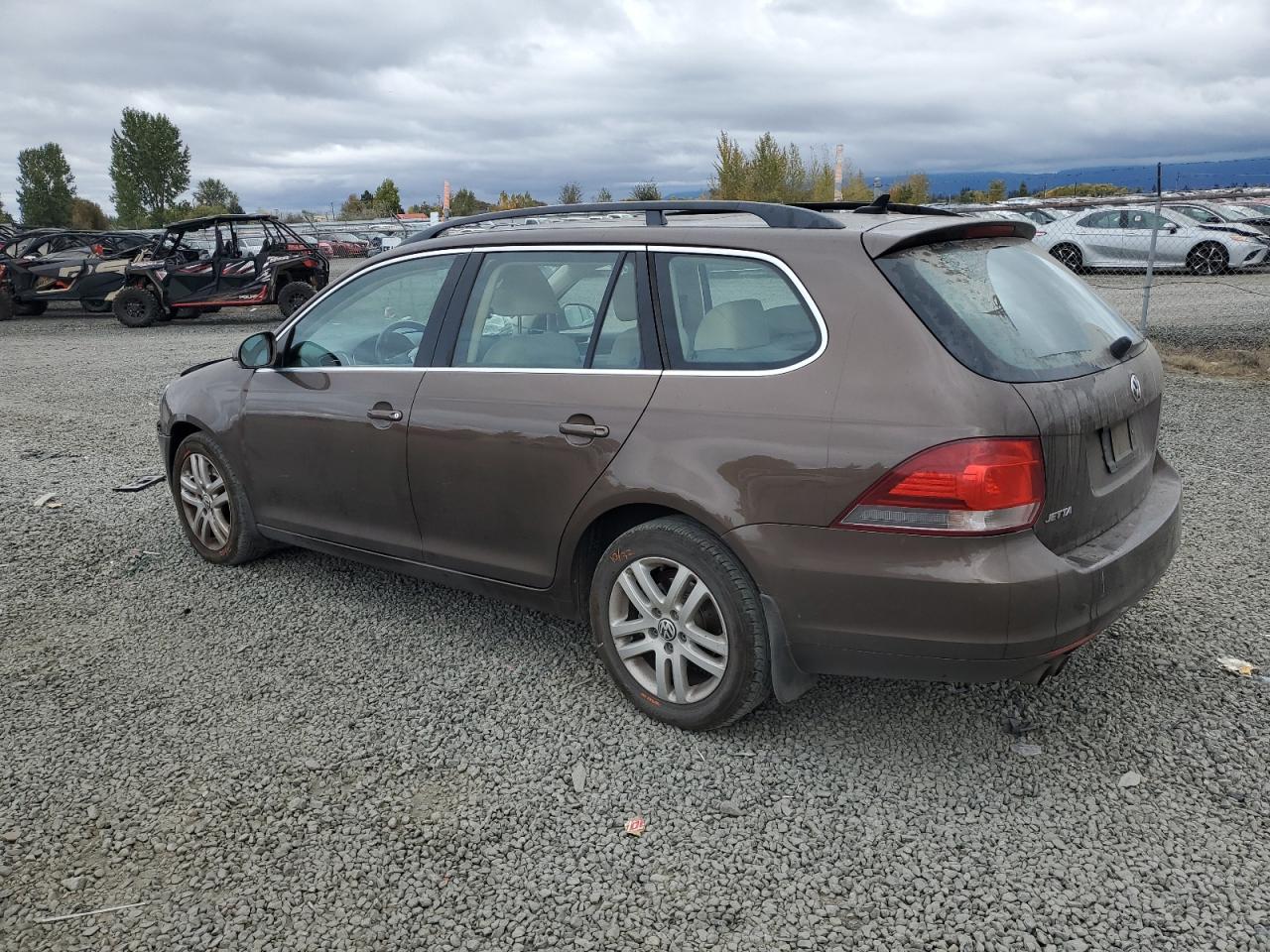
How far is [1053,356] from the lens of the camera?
3158 mm

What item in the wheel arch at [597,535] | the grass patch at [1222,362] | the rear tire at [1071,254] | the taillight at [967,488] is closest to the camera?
the taillight at [967,488]

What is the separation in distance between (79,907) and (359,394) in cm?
218

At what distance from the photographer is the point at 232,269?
1750cm

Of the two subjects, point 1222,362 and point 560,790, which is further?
point 1222,362

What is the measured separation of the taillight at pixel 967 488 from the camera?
2836 mm

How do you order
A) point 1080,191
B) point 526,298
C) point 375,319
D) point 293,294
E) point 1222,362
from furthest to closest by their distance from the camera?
point 1080,191, point 293,294, point 1222,362, point 375,319, point 526,298

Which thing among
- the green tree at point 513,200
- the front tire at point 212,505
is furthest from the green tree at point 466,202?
the front tire at point 212,505

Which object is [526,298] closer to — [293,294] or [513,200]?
[293,294]

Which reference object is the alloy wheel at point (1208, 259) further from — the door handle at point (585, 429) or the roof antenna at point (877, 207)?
the door handle at point (585, 429)

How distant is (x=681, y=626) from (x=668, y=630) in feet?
0.21

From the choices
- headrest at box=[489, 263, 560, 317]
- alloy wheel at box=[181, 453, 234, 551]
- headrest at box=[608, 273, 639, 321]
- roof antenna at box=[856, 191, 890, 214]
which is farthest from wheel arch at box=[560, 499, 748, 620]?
alloy wheel at box=[181, 453, 234, 551]

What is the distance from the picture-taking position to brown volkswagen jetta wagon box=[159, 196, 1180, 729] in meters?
2.91

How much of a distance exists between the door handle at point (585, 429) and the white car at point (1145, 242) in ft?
60.7

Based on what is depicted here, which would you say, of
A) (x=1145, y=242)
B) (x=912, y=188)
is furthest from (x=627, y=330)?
(x=912, y=188)
